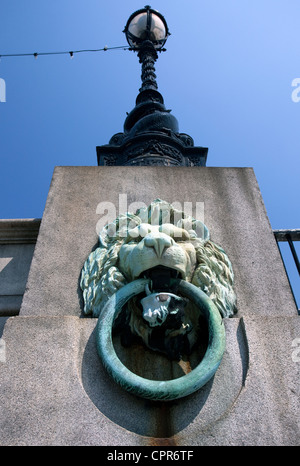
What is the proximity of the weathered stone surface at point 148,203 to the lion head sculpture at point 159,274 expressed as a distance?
0.57ft

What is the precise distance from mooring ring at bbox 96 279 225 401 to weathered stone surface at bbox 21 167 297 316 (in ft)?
1.78

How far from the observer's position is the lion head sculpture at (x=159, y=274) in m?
2.71

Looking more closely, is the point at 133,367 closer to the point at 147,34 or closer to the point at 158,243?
the point at 158,243

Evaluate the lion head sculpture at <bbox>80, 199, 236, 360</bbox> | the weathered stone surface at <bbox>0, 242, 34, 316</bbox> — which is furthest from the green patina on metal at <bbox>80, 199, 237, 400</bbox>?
the weathered stone surface at <bbox>0, 242, 34, 316</bbox>

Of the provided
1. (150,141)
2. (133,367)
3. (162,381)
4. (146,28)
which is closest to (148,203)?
(133,367)

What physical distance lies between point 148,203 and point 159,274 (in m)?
1.31

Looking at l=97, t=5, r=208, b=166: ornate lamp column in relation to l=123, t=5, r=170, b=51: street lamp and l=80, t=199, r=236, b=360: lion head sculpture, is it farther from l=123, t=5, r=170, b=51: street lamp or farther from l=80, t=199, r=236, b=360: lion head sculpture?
l=80, t=199, r=236, b=360: lion head sculpture

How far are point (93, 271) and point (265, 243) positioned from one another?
1.65 m

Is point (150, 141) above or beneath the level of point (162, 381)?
above

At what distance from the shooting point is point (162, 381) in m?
2.35
